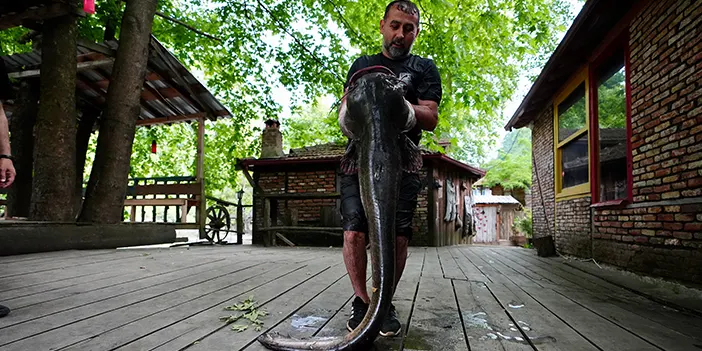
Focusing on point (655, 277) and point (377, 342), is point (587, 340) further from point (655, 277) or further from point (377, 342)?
point (655, 277)

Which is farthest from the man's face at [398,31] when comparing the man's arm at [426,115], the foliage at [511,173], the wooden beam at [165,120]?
the foliage at [511,173]

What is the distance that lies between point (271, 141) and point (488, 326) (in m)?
11.1

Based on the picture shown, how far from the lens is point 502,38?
25.7 feet

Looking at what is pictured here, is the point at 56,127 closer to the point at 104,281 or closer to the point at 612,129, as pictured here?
the point at 104,281

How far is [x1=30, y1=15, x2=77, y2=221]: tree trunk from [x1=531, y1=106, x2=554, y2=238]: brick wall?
889 cm

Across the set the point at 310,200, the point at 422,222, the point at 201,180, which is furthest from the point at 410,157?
the point at 310,200

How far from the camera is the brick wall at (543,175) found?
8406 millimetres

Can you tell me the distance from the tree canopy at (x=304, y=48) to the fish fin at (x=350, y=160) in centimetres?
457

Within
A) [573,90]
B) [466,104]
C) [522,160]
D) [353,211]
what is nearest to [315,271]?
[353,211]

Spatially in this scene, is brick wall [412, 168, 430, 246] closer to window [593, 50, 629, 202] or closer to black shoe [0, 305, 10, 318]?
window [593, 50, 629, 202]

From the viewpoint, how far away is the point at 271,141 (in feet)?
40.7

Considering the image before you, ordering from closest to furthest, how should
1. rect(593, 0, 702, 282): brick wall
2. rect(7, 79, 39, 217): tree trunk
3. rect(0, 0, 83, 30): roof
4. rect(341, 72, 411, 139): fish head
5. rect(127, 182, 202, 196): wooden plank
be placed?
rect(341, 72, 411, 139): fish head < rect(593, 0, 702, 282): brick wall < rect(0, 0, 83, 30): roof < rect(7, 79, 39, 217): tree trunk < rect(127, 182, 202, 196): wooden plank

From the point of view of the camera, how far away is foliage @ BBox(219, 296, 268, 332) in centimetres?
183

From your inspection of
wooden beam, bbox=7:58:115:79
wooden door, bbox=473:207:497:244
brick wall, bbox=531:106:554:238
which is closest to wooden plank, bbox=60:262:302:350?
wooden beam, bbox=7:58:115:79
